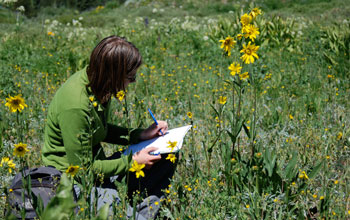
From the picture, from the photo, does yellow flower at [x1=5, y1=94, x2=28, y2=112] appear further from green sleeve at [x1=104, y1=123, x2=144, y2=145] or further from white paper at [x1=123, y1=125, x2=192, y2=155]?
green sleeve at [x1=104, y1=123, x2=144, y2=145]

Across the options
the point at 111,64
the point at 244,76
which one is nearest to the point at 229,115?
the point at 244,76

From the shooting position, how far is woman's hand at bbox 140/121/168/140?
2.39 meters

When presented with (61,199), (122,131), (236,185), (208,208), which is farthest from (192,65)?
(61,199)

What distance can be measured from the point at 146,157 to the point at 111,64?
23.2 inches

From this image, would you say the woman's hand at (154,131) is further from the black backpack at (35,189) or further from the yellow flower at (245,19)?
the yellow flower at (245,19)

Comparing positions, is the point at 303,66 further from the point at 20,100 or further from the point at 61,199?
the point at 61,199

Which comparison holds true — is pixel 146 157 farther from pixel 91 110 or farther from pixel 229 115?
pixel 229 115

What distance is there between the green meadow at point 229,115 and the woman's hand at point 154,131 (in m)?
0.24

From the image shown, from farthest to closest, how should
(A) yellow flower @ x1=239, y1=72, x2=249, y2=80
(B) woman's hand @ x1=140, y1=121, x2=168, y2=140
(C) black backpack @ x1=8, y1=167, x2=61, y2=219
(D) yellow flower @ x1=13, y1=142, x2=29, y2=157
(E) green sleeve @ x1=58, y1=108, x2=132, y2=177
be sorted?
(B) woman's hand @ x1=140, y1=121, x2=168, y2=140
(A) yellow flower @ x1=239, y1=72, x2=249, y2=80
(E) green sleeve @ x1=58, y1=108, x2=132, y2=177
(C) black backpack @ x1=8, y1=167, x2=61, y2=219
(D) yellow flower @ x1=13, y1=142, x2=29, y2=157

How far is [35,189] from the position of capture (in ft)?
5.56

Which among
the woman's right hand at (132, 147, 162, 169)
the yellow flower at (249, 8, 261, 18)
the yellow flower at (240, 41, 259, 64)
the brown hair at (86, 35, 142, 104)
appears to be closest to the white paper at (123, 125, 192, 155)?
the woman's right hand at (132, 147, 162, 169)

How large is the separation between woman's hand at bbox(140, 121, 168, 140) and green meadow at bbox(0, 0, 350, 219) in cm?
24

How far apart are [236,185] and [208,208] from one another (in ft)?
1.30

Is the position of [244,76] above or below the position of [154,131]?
above
